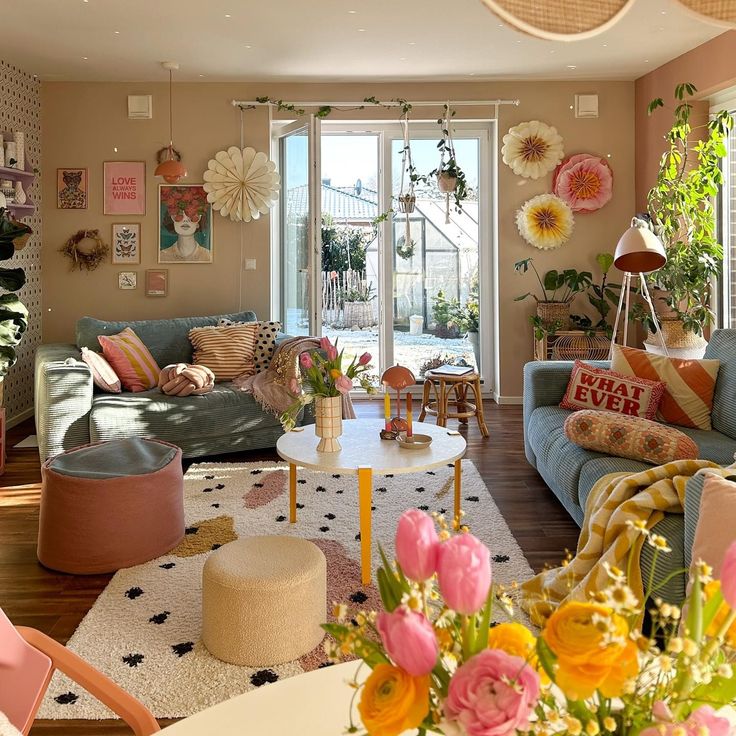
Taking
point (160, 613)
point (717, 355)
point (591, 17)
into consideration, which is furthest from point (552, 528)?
point (591, 17)

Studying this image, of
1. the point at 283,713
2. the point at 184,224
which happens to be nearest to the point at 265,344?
the point at 184,224

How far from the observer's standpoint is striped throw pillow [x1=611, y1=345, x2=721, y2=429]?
392cm

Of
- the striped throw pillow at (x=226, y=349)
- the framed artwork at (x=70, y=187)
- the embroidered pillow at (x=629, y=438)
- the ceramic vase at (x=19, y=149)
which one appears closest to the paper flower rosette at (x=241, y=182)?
the framed artwork at (x=70, y=187)

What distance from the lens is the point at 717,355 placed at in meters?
4.05

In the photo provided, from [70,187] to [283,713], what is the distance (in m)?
6.15

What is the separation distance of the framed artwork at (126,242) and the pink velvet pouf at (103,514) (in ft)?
11.1

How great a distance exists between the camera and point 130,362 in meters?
5.16

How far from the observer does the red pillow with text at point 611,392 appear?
3936 mm

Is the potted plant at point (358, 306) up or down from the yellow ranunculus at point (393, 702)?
up

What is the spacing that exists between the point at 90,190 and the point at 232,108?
4.27 feet

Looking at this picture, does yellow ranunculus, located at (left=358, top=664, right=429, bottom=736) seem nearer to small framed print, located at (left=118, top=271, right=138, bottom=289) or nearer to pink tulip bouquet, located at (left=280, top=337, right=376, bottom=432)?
pink tulip bouquet, located at (left=280, top=337, right=376, bottom=432)

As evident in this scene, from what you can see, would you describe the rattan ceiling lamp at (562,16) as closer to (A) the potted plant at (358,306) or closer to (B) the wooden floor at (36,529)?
(B) the wooden floor at (36,529)

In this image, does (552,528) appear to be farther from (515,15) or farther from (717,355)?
(515,15)

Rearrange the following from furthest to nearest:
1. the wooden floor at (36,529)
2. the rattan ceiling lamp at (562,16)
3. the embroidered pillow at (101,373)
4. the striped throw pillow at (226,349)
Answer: the striped throw pillow at (226,349) → the embroidered pillow at (101,373) → the wooden floor at (36,529) → the rattan ceiling lamp at (562,16)
